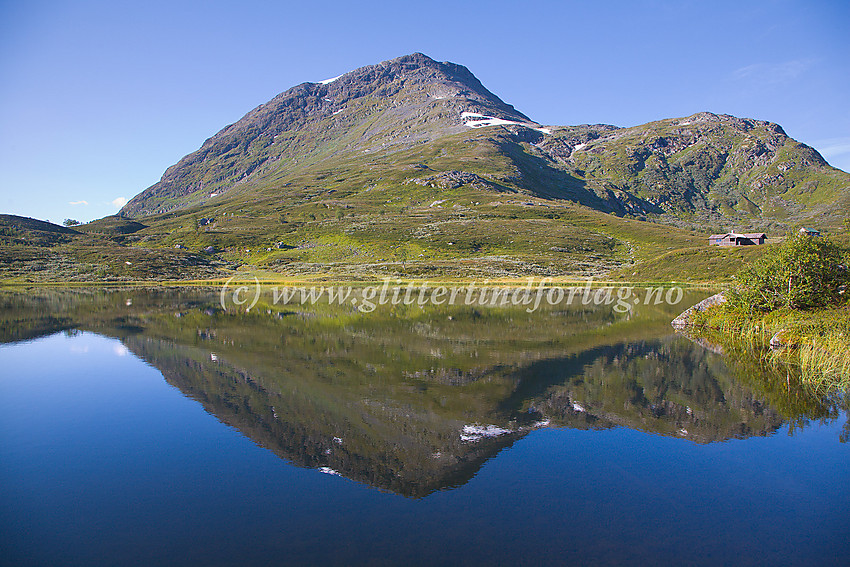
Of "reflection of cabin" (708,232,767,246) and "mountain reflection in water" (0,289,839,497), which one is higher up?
"reflection of cabin" (708,232,767,246)

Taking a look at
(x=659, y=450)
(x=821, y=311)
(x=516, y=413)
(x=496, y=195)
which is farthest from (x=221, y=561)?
(x=496, y=195)

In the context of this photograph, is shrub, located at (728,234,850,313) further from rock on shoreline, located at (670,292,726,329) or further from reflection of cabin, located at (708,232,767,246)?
reflection of cabin, located at (708,232,767,246)

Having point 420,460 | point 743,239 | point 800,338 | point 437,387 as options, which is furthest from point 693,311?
point 743,239

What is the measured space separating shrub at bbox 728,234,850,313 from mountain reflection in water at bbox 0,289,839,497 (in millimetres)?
5596

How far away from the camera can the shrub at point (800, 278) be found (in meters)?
27.6

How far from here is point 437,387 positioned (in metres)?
20.8

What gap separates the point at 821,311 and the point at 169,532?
32.5 meters

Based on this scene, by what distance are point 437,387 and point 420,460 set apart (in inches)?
294

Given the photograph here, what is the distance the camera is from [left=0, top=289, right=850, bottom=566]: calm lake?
9.52 m

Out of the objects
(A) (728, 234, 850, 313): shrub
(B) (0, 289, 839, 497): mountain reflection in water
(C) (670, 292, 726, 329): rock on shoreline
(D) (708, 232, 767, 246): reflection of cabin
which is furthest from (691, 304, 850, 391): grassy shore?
(D) (708, 232, 767, 246): reflection of cabin

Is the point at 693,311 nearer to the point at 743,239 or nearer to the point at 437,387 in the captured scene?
the point at 437,387

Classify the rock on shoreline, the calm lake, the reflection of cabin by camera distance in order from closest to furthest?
1. the calm lake
2. the rock on shoreline
3. the reflection of cabin

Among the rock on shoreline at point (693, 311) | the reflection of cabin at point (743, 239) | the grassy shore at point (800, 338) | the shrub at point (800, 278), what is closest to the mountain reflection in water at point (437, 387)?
the rock on shoreline at point (693, 311)

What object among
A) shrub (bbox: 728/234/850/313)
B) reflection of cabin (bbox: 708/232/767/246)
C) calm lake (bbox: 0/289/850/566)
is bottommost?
→ calm lake (bbox: 0/289/850/566)
